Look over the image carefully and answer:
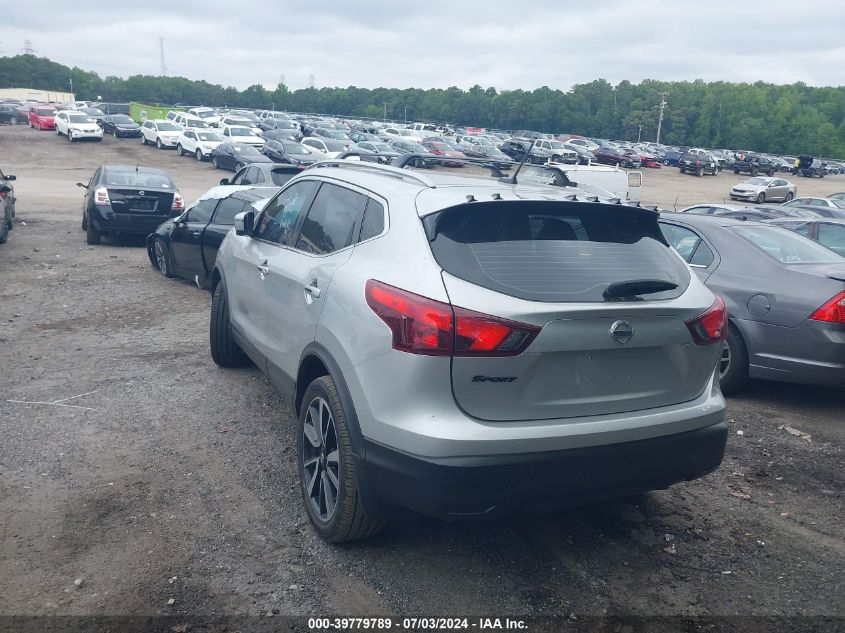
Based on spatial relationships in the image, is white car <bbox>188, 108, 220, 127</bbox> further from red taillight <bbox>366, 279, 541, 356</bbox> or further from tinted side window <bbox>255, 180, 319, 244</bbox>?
red taillight <bbox>366, 279, 541, 356</bbox>

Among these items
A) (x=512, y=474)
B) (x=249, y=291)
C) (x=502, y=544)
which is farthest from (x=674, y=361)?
(x=249, y=291)

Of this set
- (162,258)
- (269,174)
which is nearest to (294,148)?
(269,174)

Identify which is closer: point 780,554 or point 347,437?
point 347,437

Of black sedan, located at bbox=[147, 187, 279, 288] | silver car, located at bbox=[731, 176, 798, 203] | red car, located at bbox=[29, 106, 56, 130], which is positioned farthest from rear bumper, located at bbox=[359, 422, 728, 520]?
red car, located at bbox=[29, 106, 56, 130]

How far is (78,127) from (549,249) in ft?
153

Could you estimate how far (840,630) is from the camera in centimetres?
331

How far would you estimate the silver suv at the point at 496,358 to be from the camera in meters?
3.19

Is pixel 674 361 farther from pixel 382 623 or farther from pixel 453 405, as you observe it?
pixel 382 623

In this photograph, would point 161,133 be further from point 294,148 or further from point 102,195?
point 102,195

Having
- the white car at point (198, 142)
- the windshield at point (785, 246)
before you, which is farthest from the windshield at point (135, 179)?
the white car at point (198, 142)

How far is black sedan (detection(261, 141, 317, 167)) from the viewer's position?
34781 mm

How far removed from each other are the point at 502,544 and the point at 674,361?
1.29 metres

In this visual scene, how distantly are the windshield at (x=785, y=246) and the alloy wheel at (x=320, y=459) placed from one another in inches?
176

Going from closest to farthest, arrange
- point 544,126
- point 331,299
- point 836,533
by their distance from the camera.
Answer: point 331,299
point 836,533
point 544,126
